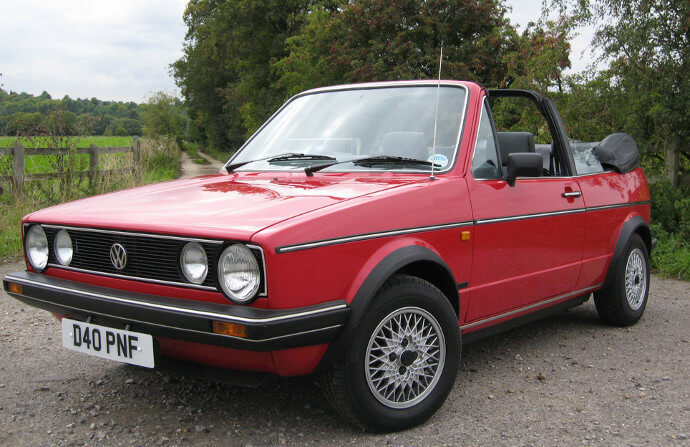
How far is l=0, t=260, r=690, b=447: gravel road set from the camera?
3.01 metres

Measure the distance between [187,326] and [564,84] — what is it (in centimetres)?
848

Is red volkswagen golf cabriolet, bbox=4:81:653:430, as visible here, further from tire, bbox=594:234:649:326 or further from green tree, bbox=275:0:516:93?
green tree, bbox=275:0:516:93

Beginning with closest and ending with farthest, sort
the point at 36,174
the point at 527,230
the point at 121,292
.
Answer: the point at 121,292
the point at 527,230
the point at 36,174

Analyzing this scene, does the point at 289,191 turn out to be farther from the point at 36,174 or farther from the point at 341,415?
the point at 36,174

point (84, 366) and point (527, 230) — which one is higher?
point (527, 230)

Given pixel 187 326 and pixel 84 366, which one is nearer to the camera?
pixel 187 326

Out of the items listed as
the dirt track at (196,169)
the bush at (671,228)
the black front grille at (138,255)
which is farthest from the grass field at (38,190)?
the dirt track at (196,169)

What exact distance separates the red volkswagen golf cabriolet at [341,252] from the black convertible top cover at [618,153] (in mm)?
695

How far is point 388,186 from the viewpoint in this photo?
10.5ft

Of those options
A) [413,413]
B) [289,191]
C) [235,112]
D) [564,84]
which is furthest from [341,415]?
[235,112]

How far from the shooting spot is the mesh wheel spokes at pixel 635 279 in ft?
16.6

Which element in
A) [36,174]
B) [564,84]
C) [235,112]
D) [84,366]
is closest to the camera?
[84,366]

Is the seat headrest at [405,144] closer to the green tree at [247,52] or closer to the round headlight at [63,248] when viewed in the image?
the round headlight at [63,248]

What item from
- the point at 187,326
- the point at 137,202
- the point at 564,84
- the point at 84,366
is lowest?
the point at 84,366
